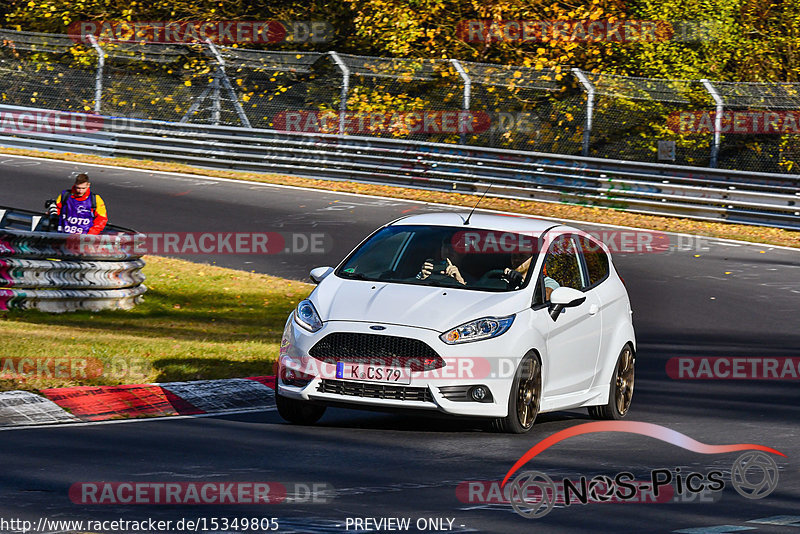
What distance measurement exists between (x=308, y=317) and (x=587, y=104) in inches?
758

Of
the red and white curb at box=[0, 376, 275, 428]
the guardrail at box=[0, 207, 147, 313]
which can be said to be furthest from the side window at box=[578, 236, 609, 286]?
the guardrail at box=[0, 207, 147, 313]

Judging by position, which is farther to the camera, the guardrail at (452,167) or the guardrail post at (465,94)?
the guardrail post at (465,94)

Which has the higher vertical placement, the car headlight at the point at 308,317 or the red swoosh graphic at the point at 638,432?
the car headlight at the point at 308,317

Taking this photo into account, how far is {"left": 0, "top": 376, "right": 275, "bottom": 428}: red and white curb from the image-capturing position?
9898 mm

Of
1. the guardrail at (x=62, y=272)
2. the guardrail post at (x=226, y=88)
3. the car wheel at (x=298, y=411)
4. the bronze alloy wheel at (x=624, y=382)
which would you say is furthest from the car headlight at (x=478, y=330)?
the guardrail post at (x=226, y=88)

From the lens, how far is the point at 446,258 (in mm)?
10492

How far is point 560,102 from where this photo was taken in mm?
29250

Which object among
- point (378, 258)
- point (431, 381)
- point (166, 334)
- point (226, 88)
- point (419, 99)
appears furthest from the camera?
point (226, 88)

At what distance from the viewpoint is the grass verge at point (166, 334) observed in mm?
11367
